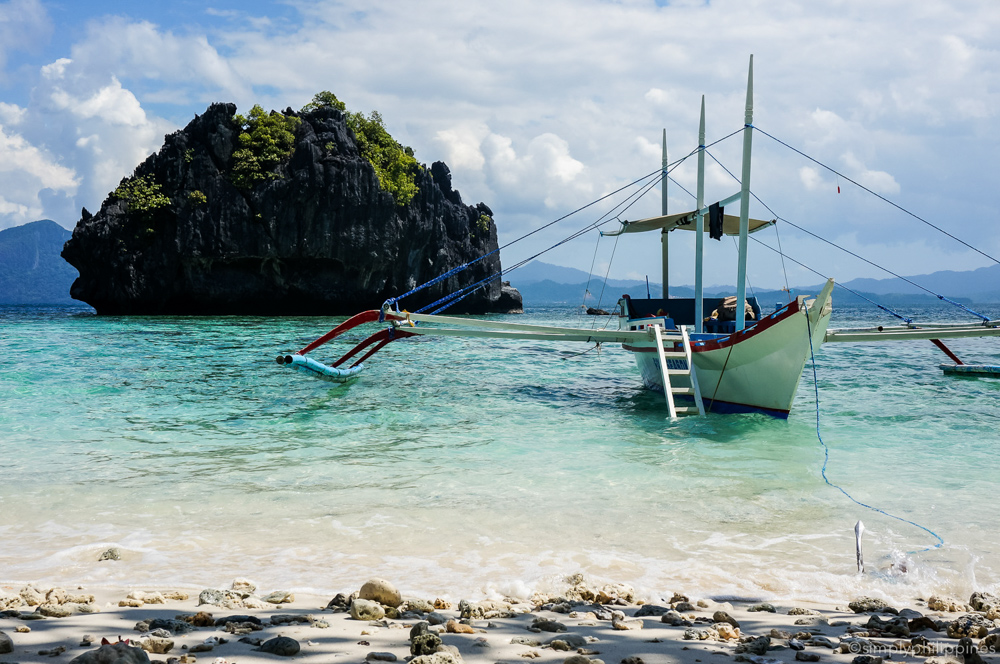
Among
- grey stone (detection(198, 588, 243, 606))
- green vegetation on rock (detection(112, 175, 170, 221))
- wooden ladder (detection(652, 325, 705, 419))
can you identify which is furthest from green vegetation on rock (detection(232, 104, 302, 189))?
grey stone (detection(198, 588, 243, 606))

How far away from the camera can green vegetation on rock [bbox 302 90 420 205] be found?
5350cm

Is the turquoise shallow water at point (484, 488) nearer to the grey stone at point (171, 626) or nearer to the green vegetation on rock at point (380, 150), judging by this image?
the grey stone at point (171, 626)

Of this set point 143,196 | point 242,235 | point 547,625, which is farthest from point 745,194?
point 143,196

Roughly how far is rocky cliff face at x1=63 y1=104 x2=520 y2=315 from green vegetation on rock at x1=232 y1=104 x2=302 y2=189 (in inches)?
23.1

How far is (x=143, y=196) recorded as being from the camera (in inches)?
1957

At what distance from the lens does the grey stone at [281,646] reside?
2572 mm

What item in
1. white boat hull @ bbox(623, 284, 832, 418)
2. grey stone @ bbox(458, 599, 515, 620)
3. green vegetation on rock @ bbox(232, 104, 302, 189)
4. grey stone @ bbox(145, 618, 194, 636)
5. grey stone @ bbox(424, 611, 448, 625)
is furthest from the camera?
green vegetation on rock @ bbox(232, 104, 302, 189)

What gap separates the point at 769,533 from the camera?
5.26m

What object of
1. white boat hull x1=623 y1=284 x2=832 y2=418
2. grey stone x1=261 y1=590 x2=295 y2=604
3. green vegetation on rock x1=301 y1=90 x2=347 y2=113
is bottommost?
grey stone x1=261 y1=590 x2=295 y2=604

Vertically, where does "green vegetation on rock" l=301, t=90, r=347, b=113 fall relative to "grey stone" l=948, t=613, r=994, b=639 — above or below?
above

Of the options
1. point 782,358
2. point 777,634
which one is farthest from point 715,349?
point 777,634

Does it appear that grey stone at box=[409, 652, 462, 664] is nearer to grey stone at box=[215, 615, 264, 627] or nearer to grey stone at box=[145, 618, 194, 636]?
grey stone at box=[215, 615, 264, 627]

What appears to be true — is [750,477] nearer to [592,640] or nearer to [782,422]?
[782,422]

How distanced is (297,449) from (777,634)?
259 inches
